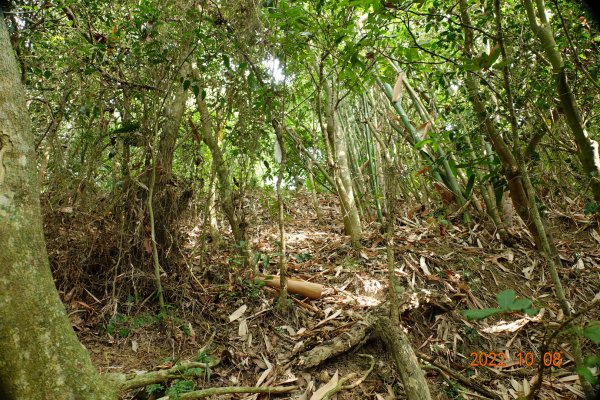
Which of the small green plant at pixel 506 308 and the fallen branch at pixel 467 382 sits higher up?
the small green plant at pixel 506 308

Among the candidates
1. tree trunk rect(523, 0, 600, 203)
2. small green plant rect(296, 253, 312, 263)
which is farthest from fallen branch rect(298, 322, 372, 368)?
tree trunk rect(523, 0, 600, 203)

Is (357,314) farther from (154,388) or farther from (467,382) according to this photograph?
(154,388)

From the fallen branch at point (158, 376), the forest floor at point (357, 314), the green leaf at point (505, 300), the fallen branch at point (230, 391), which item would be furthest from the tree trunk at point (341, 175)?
the green leaf at point (505, 300)

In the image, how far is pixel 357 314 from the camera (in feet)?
9.61

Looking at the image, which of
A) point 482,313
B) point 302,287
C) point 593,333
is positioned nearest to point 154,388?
point 302,287

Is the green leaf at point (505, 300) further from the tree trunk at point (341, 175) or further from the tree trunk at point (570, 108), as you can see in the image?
the tree trunk at point (341, 175)

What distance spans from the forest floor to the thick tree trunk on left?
3.26 ft

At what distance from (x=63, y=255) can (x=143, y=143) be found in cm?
111

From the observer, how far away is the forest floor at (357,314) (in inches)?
97.0

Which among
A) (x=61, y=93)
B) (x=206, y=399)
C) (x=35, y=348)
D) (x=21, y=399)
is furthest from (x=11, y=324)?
(x=61, y=93)

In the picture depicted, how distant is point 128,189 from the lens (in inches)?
125

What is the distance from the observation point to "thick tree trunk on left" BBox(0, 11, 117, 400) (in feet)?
4.56

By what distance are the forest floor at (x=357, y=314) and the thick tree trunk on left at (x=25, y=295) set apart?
1.00 meters

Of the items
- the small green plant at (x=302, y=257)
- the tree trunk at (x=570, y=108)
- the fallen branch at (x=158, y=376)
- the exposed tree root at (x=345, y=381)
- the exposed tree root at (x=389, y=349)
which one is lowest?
the exposed tree root at (x=345, y=381)
